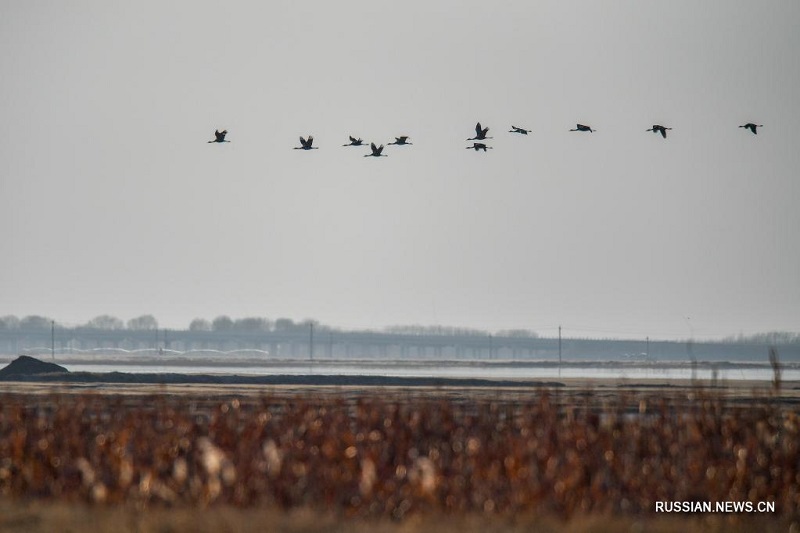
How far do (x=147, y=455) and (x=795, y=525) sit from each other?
17.5 meters

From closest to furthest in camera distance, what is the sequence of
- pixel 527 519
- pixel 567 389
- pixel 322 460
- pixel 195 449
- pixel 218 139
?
pixel 527 519, pixel 322 460, pixel 195 449, pixel 218 139, pixel 567 389

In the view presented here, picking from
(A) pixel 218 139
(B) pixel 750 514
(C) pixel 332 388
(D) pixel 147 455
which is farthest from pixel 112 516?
(C) pixel 332 388

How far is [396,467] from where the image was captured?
124ft

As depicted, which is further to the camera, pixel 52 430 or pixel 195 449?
pixel 52 430

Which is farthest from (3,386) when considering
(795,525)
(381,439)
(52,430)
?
(795,525)

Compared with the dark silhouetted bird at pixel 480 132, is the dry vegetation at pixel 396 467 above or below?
below

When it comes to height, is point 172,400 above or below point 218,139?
below

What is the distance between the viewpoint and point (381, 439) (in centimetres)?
4159

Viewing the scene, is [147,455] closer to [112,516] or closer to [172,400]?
[112,516]

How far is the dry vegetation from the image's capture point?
32375mm

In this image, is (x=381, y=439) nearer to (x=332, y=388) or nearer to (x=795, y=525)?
(x=795, y=525)

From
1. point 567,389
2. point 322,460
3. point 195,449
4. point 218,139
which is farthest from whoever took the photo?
point 567,389

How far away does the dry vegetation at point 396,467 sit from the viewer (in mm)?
32375

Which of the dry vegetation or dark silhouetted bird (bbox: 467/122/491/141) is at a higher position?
dark silhouetted bird (bbox: 467/122/491/141)
